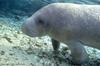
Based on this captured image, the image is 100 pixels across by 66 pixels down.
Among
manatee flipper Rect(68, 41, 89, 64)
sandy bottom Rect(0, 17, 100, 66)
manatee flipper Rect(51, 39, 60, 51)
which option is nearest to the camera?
sandy bottom Rect(0, 17, 100, 66)

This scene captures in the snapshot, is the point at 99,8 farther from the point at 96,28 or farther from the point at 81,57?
the point at 81,57

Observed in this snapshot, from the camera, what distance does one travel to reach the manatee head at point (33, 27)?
480cm

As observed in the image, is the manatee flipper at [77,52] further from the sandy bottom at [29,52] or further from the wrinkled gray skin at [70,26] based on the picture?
the sandy bottom at [29,52]

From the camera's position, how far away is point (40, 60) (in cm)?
476

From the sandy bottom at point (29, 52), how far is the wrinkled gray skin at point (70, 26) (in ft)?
1.27

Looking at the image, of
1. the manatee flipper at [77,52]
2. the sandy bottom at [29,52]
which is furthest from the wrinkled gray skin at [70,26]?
the sandy bottom at [29,52]

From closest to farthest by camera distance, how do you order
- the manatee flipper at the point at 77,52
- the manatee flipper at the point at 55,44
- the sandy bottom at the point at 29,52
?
the sandy bottom at the point at 29,52
the manatee flipper at the point at 77,52
the manatee flipper at the point at 55,44

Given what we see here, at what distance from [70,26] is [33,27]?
2.37 ft


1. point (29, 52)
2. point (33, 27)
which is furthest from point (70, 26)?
point (29, 52)

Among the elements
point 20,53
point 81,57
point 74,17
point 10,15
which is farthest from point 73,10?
point 10,15

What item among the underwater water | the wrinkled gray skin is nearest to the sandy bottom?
Answer: the underwater water

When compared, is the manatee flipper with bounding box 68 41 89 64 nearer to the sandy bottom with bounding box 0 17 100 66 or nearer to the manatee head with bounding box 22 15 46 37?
the sandy bottom with bounding box 0 17 100 66

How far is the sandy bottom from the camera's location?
458 cm

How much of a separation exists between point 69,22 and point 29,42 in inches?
48.1
